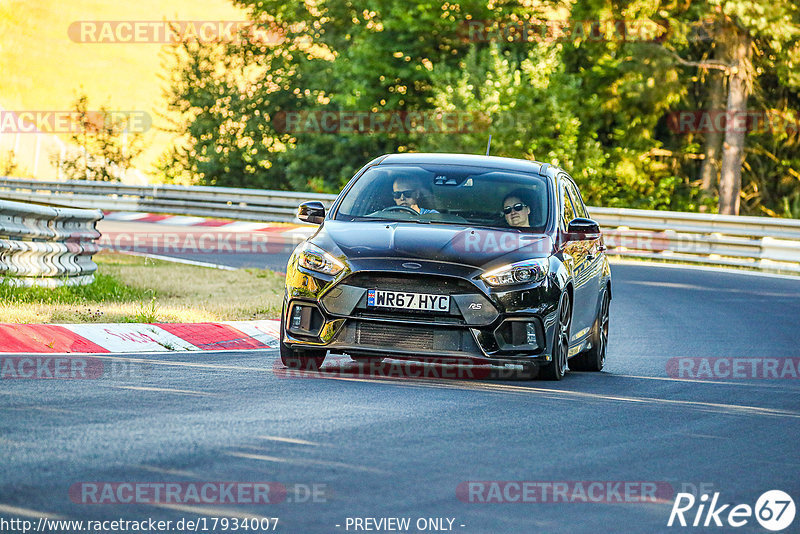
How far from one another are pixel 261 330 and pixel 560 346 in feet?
12.1

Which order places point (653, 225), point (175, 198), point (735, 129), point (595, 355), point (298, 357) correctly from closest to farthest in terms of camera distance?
1. point (298, 357)
2. point (595, 355)
3. point (653, 225)
4. point (735, 129)
5. point (175, 198)

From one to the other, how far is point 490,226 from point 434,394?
5.86ft

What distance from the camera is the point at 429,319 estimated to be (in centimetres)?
919

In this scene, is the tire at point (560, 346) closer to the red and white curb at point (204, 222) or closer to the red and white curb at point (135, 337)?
the red and white curb at point (135, 337)

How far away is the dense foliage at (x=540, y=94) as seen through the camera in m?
35.7

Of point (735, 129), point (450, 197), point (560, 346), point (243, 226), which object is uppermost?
point (735, 129)

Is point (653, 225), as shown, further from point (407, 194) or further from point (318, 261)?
point (318, 261)

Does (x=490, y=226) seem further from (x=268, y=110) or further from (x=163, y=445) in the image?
(x=268, y=110)

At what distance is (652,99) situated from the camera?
1432 inches

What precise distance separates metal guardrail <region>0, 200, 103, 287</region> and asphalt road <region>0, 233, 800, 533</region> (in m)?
3.07

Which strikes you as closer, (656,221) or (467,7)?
(656,221)

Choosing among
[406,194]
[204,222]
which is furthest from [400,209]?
[204,222]

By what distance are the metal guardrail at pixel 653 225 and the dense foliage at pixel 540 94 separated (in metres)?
4.51

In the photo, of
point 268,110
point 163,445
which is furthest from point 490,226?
point 268,110
